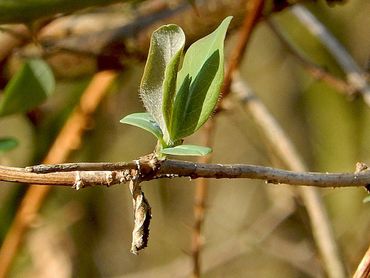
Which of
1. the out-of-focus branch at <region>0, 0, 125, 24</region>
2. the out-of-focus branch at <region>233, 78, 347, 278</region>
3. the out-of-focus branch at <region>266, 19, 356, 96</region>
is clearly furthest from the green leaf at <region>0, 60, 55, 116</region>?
the out-of-focus branch at <region>233, 78, 347, 278</region>

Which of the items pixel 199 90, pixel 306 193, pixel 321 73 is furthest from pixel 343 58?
pixel 199 90

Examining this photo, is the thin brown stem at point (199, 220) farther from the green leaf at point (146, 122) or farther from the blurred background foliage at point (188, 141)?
the green leaf at point (146, 122)

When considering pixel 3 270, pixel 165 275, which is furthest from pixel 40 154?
pixel 165 275

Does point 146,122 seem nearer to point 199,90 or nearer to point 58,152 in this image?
point 199,90

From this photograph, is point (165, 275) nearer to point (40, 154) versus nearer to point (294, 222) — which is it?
point (294, 222)

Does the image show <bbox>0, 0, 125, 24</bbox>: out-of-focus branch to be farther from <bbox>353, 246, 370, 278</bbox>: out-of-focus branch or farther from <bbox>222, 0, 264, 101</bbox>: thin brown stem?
<bbox>353, 246, 370, 278</bbox>: out-of-focus branch
